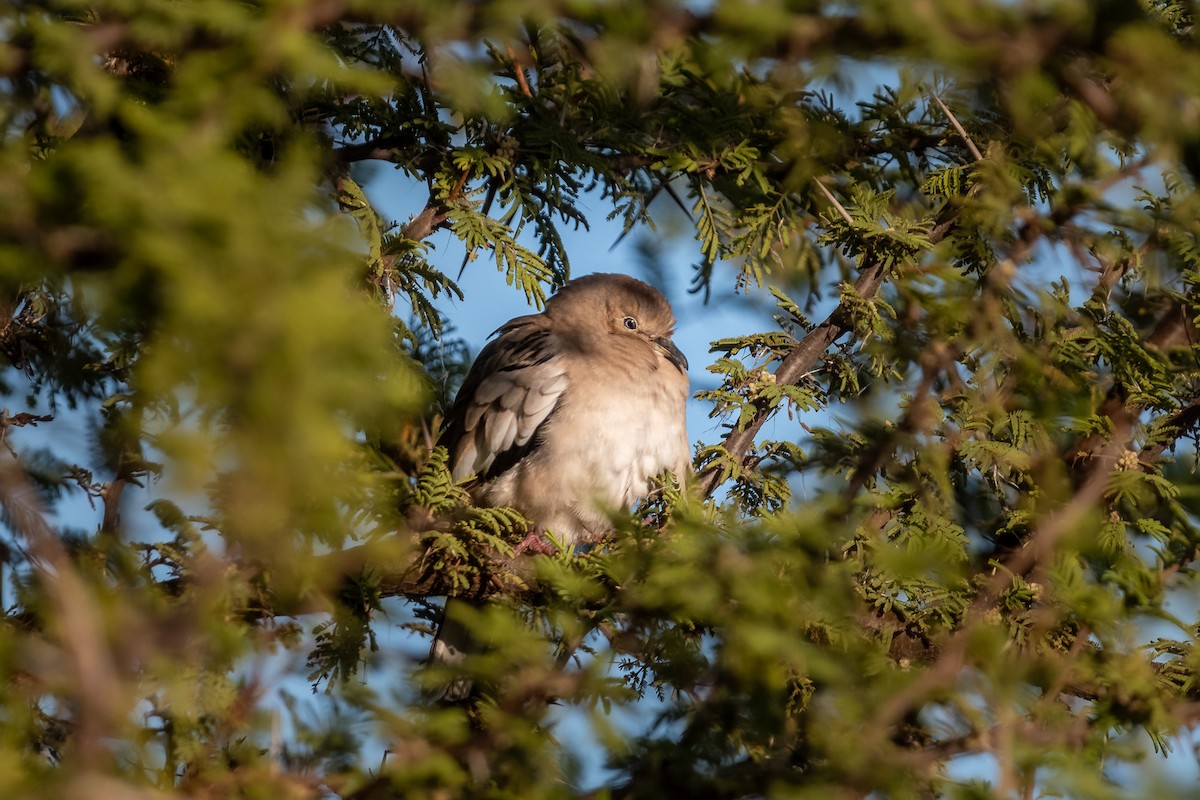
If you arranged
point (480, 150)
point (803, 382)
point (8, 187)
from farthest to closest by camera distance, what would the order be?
1. point (803, 382)
2. point (480, 150)
3. point (8, 187)

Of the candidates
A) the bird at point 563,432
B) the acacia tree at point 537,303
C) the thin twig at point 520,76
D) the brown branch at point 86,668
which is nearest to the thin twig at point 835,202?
the acacia tree at point 537,303

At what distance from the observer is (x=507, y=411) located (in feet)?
16.7

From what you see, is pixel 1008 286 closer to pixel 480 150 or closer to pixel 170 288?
pixel 480 150

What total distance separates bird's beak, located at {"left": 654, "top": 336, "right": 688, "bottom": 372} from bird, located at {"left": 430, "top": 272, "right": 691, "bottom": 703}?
189 millimetres

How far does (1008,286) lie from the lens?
2.95 metres

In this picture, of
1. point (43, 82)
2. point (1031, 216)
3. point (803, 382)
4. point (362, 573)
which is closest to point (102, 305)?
point (43, 82)

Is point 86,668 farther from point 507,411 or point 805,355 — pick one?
point 507,411

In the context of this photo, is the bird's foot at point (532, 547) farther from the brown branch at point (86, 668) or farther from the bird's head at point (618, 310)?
the brown branch at point (86, 668)

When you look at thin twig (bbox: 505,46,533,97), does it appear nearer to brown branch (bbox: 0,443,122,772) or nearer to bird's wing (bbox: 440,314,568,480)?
bird's wing (bbox: 440,314,568,480)

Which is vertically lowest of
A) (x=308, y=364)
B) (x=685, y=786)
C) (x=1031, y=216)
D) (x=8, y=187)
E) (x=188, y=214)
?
(x=685, y=786)

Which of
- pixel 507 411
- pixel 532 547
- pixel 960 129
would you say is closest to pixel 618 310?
pixel 507 411

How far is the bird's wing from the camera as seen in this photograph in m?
5.08

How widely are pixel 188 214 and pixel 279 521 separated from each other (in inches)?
18.1

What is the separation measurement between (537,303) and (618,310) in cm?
220
